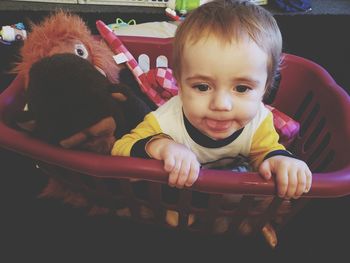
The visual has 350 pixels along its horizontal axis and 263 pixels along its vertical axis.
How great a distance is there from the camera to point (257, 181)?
1.81 feet

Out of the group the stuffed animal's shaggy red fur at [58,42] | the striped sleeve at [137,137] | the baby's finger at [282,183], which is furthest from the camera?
the stuffed animal's shaggy red fur at [58,42]

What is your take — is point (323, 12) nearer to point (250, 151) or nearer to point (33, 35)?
point (250, 151)

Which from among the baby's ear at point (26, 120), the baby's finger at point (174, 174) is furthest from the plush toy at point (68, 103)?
the baby's finger at point (174, 174)

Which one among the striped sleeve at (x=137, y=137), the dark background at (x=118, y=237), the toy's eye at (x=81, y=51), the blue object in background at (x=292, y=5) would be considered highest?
the toy's eye at (x=81, y=51)

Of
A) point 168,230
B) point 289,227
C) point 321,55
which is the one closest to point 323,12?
point 321,55

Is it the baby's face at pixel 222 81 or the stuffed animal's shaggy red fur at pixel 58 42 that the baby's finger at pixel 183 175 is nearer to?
the baby's face at pixel 222 81

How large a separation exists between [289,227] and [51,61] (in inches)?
25.2

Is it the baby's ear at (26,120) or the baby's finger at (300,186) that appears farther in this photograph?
the baby's ear at (26,120)

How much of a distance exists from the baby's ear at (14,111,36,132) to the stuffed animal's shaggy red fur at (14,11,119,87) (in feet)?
0.32

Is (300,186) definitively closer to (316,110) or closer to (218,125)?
(218,125)

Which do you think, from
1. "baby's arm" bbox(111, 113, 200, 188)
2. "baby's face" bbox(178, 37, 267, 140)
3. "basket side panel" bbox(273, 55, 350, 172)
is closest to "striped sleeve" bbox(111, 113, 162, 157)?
"baby's arm" bbox(111, 113, 200, 188)

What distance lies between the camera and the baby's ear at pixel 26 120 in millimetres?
675

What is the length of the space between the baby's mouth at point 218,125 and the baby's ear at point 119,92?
0.19 m

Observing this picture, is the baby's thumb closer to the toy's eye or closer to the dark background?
the dark background
